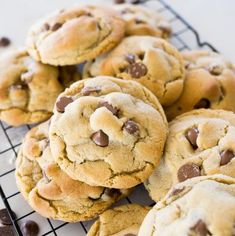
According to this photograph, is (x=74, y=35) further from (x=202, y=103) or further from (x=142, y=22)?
(x=202, y=103)

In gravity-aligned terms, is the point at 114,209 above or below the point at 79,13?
below

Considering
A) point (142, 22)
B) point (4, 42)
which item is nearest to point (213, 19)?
point (142, 22)

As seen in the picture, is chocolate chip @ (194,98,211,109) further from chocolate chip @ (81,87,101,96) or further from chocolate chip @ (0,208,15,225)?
chocolate chip @ (0,208,15,225)

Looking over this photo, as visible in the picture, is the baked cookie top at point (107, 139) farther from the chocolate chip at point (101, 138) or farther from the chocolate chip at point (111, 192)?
the chocolate chip at point (111, 192)

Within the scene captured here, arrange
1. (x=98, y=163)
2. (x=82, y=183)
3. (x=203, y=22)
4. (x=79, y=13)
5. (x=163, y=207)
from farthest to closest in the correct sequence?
(x=203, y=22) → (x=79, y=13) → (x=82, y=183) → (x=98, y=163) → (x=163, y=207)

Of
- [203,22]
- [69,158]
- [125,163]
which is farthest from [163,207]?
[203,22]

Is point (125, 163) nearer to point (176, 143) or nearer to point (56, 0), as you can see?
point (176, 143)

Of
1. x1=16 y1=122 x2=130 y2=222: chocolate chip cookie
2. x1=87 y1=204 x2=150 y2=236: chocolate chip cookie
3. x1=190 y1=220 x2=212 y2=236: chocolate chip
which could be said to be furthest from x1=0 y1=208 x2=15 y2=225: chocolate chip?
x1=190 y1=220 x2=212 y2=236: chocolate chip
